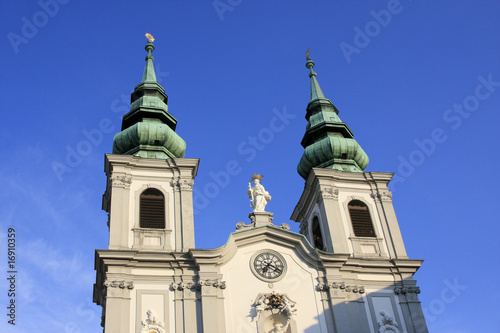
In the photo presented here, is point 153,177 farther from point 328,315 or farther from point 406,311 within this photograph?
point 406,311

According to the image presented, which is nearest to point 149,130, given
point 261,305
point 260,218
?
point 260,218

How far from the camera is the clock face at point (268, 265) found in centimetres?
2119

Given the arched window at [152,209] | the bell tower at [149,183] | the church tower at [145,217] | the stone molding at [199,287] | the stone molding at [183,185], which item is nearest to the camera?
the church tower at [145,217]

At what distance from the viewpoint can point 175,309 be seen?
64.3 ft

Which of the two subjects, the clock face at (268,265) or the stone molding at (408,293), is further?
the stone molding at (408,293)

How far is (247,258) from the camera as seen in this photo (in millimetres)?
21500

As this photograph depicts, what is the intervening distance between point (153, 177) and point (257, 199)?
12.8ft

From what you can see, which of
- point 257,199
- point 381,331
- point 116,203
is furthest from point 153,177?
point 381,331

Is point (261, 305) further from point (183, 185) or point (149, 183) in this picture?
point (149, 183)

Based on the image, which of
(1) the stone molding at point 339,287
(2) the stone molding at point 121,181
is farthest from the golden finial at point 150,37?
(1) the stone molding at point 339,287

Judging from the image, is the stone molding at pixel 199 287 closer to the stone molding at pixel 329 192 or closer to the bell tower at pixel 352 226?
the bell tower at pixel 352 226

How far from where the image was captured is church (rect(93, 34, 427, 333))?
1978 cm

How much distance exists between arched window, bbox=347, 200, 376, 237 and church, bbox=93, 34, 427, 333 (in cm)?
4

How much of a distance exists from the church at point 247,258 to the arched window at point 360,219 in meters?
0.04
